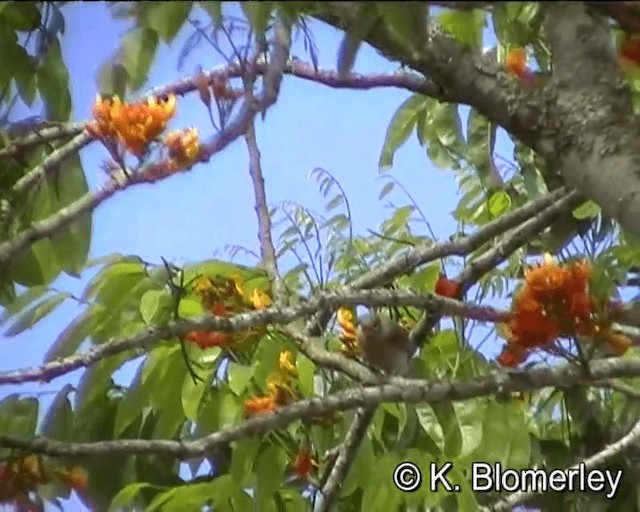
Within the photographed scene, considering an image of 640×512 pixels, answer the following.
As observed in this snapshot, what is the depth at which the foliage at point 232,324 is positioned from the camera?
0.65m

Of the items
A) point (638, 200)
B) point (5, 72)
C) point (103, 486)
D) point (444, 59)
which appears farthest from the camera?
point (103, 486)

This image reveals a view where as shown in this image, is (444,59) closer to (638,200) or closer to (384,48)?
(384,48)

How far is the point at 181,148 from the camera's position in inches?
27.5

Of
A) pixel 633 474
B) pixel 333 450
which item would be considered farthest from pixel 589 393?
pixel 333 450

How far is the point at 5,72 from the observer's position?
76 centimetres

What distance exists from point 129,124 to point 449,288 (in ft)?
0.96

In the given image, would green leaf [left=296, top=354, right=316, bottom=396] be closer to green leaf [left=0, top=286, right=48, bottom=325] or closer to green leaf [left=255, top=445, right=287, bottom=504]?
green leaf [left=255, top=445, right=287, bottom=504]

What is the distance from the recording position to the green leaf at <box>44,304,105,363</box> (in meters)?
0.88

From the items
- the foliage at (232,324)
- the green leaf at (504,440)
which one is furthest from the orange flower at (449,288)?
the green leaf at (504,440)

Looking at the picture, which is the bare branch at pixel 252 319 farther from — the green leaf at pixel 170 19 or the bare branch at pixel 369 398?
the green leaf at pixel 170 19

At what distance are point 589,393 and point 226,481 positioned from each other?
40 cm

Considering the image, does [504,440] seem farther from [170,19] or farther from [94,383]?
[170,19]

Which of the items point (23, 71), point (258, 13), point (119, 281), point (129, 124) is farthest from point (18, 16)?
point (258, 13)

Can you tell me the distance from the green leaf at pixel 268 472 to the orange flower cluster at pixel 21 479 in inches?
6.3
